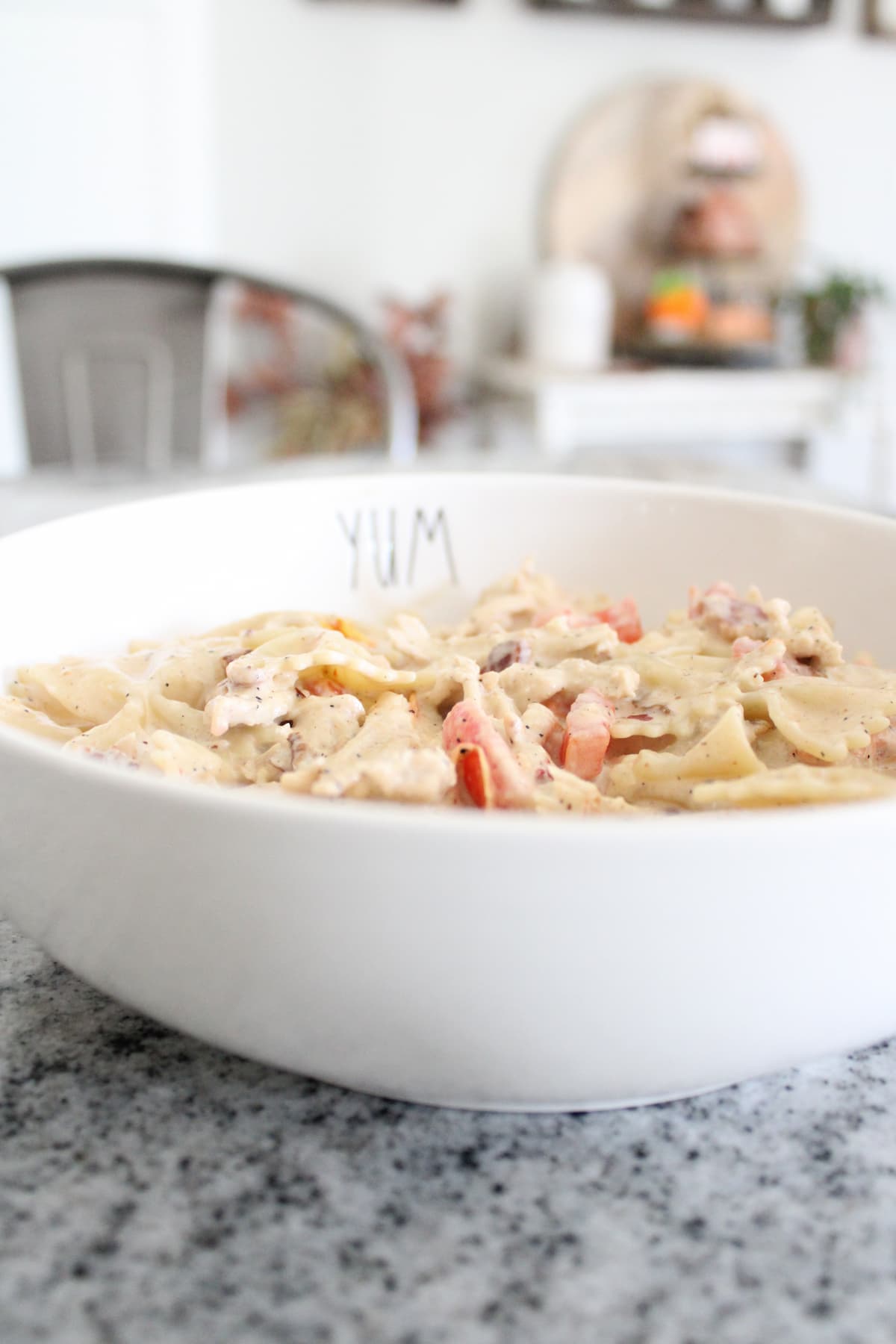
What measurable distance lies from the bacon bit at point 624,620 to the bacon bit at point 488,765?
0.27 m

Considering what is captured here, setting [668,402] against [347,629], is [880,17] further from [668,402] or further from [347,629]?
[347,629]

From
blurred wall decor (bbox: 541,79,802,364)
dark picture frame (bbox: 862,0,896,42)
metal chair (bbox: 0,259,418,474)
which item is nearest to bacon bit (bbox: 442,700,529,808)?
metal chair (bbox: 0,259,418,474)

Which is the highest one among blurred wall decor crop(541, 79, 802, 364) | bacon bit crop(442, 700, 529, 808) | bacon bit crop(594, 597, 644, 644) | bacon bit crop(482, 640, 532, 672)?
blurred wall decor crop(541, 79, 802, 364)

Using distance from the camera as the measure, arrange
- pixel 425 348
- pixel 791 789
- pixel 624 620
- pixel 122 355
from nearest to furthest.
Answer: pixel 791 789, pixel 624 620, pixel 122 355, pixel 425 348

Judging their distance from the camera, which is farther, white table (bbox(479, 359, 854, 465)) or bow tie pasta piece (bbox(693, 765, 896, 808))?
white table (bbox(479, 359, 854, 465))

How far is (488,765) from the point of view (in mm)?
521

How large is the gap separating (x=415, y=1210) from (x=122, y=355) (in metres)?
2.10

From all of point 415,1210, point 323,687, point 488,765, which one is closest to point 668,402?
point 323,687

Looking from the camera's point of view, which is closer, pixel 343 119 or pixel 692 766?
pixel 692 766

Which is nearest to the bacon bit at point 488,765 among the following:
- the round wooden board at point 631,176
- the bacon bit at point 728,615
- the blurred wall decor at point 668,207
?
the bacon bit at point 728,615

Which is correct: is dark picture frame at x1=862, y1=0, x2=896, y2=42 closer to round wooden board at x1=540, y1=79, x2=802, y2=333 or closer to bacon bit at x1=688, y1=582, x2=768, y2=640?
round wooden board at x1=540, y1=79, x2=802, y2=333

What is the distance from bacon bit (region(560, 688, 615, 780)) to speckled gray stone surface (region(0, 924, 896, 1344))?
178mm

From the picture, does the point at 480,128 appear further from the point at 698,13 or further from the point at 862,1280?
the point at 862,1280

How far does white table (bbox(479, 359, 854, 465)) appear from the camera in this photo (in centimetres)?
338
